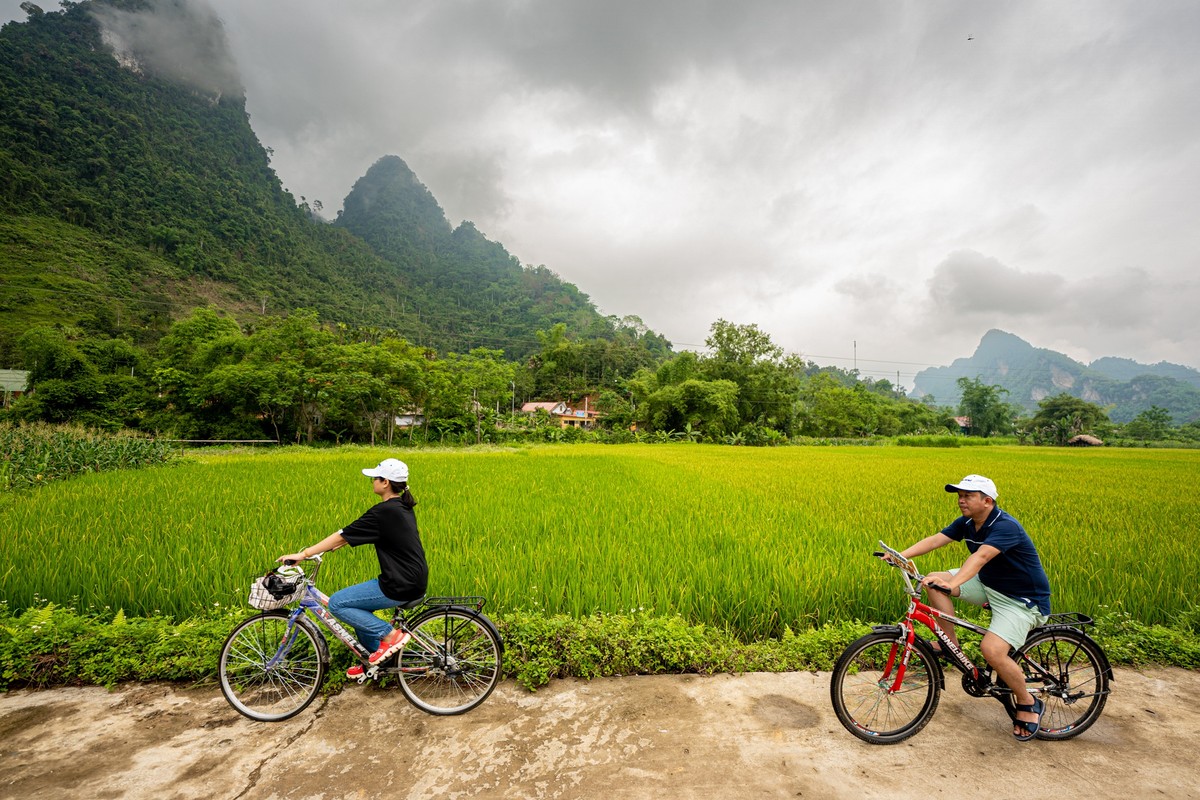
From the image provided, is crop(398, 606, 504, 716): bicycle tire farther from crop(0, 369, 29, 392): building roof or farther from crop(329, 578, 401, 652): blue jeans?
crop(0, 369, 29, 392): building roof

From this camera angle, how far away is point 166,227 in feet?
165

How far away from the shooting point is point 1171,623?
3.92 m

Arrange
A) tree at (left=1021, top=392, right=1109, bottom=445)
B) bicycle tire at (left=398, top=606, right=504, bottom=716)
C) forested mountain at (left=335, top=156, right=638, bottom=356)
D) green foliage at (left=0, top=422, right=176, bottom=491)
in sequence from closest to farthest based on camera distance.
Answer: bicycle tire at (left=398, top=606, right=504, bottom=716) → green foliage at (left=0, top=422, right=176, bottom=491) → tree at (left=1021, top=392, right=1109, bottom=445) → forested mountain at (left=335, top=156, right=638, bottom=356)

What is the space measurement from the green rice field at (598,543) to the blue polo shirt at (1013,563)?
1.64m

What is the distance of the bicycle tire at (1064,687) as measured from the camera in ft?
8.20

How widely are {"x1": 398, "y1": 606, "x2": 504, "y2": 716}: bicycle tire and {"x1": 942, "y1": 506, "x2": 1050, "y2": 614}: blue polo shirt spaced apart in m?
2.76

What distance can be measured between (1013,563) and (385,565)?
3484 millimetres

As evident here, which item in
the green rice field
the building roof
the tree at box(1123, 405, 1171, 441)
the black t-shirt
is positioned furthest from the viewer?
the tree at box(1123, 405, 1171, 441)

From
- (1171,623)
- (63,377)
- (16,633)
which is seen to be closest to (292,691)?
(16,633)

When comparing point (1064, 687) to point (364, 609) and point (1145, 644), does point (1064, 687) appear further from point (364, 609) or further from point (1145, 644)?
point (364, 609)

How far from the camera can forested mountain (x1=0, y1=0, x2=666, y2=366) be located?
38.8 metres

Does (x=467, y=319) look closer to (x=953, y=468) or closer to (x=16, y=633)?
(x=953, y=468)

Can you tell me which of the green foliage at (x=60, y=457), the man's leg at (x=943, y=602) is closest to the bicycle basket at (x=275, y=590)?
the man's leg at (x=943, y=602)

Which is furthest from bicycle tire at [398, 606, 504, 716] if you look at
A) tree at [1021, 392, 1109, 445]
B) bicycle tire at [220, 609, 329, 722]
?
tree at [1021, 392, 1109, 445]
